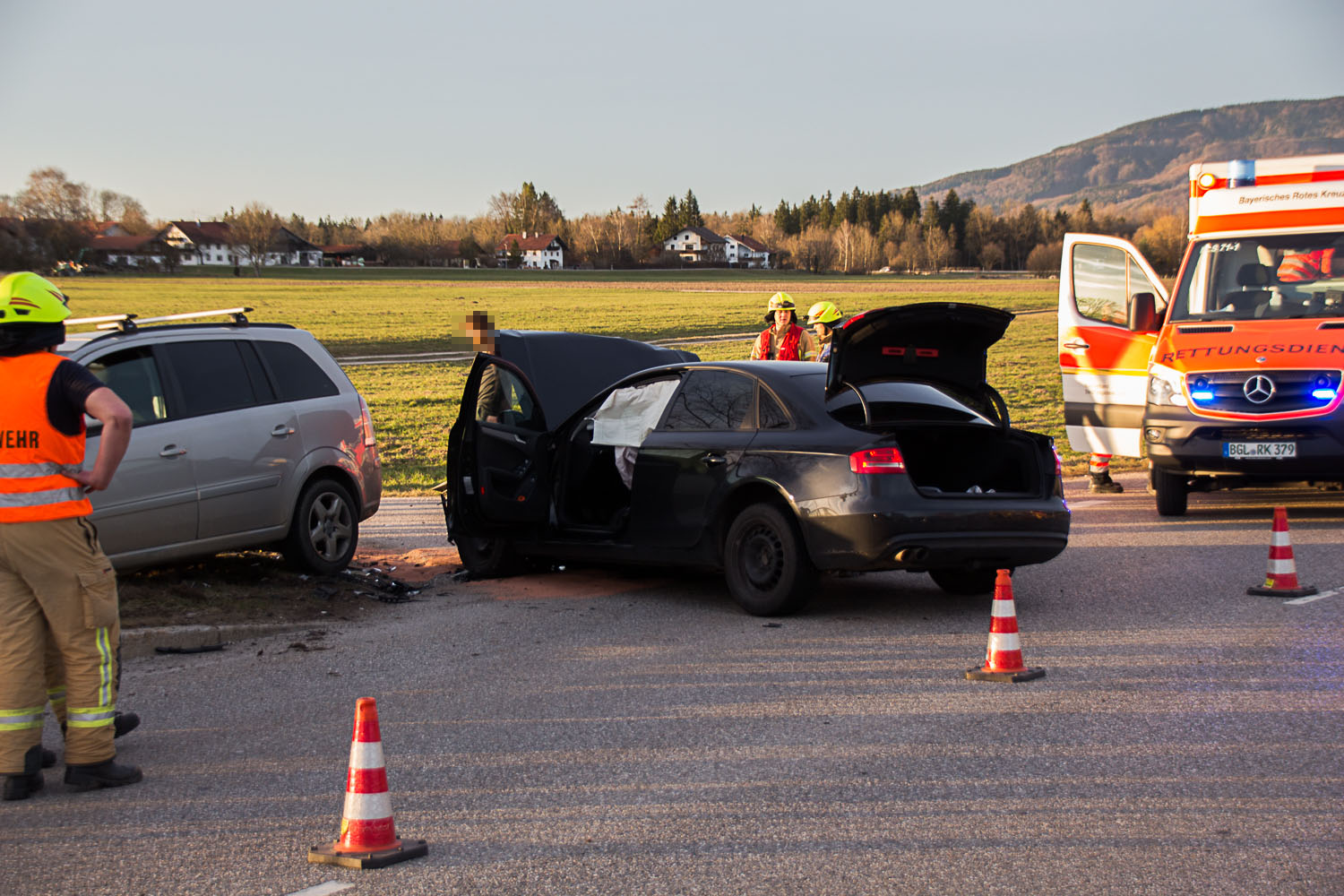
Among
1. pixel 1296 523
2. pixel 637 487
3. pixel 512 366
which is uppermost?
pixel 512 366

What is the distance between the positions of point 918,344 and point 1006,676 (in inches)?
116

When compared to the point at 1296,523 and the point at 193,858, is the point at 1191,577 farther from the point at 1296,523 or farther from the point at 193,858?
the point at 193,858

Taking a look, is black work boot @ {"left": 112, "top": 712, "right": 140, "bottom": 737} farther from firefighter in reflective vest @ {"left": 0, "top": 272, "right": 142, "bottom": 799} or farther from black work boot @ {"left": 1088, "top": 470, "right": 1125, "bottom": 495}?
black work boot @ {"left": 1088, "top": 470, "right": 1125, "bottom": 495}

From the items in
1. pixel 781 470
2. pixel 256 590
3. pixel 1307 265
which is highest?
pixel 1307 265

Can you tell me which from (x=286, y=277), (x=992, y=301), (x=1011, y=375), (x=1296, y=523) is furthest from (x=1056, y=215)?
(x=1296, y=523)

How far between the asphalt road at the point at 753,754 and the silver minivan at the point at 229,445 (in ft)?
3.89

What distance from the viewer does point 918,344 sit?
8695 mm

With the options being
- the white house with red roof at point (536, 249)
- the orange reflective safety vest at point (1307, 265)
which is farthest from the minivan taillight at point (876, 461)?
the white house with red roof at point (536, 249)

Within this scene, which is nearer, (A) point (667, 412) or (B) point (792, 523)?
(B) point (792, 523)

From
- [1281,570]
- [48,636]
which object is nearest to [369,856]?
[48,636]

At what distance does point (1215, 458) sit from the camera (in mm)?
11195

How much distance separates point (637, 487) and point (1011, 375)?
22065mm

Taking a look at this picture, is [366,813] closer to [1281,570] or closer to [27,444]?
[27,444]

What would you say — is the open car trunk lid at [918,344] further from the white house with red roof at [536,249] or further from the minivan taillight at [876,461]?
the white house with red roof at [536,249]
